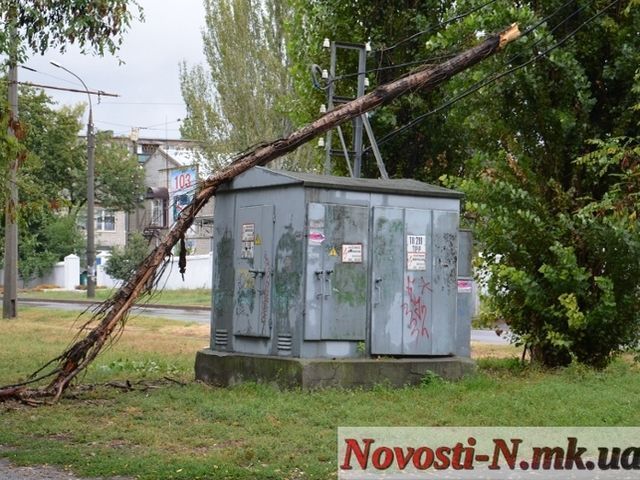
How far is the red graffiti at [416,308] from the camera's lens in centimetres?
1344

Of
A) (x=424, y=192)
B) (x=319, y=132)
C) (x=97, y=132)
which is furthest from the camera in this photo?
(x=97, y=132)

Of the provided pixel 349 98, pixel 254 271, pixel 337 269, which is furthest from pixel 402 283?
pixel 349 98

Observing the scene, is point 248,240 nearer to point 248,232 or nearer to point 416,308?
point 248,232

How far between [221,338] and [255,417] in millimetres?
3330

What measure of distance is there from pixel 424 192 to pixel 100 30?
458 centimetres

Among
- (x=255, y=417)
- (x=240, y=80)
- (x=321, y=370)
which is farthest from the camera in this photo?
(x=240, y=80)

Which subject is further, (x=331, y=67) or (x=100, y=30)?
(x=331, y=67)

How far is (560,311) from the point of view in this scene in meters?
15.4

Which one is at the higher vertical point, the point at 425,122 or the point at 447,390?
the point at 425,122

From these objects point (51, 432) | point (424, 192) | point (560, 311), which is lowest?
point (51, 432)

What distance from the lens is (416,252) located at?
13.6 metres

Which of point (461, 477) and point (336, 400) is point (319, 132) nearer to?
point (336, 400)

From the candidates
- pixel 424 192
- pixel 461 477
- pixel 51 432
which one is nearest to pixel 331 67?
pixel 424 192

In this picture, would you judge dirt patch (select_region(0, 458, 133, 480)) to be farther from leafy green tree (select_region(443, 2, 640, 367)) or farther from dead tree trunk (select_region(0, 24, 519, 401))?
leafy green tree (select_region(443, 2, 640, 367))
